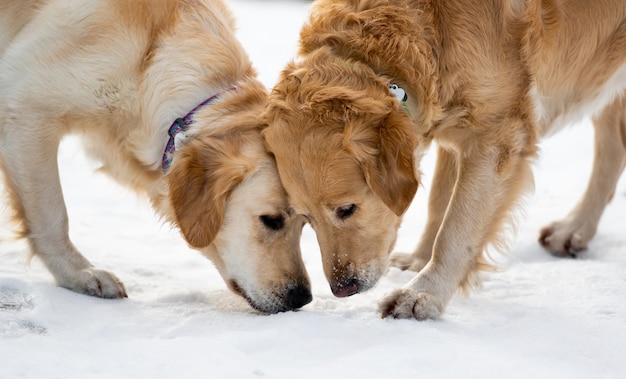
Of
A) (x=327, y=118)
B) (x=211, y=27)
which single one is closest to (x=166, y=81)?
(x=211, y=27)

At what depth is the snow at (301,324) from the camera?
2740 mm

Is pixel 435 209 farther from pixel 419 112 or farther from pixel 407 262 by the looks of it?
pixel 419 112

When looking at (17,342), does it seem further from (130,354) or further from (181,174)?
(181,174)

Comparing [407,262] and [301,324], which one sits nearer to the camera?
[301,324]

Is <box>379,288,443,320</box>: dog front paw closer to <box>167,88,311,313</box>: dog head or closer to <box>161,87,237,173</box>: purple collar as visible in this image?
<box>167,88,311,313</box>: dog head

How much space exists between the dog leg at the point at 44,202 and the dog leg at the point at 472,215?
58.4 inches

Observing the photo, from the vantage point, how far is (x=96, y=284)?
363 centimetres

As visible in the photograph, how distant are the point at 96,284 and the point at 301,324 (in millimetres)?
1055

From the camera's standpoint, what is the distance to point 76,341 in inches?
116

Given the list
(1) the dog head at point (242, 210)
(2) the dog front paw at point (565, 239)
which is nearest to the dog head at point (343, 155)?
(1) the dog head at point (242, 210)

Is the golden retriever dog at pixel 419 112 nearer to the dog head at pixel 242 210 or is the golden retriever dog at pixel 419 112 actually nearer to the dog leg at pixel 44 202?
the dog head at pixel 242 210

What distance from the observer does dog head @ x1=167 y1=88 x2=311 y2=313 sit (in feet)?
11.2

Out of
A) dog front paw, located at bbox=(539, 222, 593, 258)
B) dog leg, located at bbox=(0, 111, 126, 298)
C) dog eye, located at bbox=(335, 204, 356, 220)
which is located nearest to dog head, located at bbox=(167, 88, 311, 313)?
dog eye, located at bbox=(335, 204, 356, 220)

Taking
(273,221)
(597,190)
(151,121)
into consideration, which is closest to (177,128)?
(151,121)
